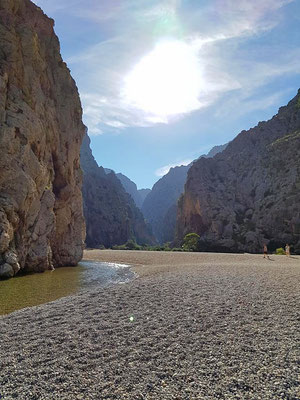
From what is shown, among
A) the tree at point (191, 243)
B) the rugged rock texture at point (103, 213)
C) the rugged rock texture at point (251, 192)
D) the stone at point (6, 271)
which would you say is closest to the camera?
the stone at point (6, 271)

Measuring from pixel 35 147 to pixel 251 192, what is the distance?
250 feet

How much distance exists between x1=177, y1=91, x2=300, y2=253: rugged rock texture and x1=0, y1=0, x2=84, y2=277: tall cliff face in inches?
2129

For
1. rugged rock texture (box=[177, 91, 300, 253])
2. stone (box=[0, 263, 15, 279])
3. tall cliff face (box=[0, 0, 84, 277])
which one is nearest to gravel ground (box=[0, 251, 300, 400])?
stone (box=[0, 263, 15, 279])

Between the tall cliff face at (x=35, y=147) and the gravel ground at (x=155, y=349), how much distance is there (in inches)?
482

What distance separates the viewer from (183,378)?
5.38m

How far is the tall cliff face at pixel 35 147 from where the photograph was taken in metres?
21.4

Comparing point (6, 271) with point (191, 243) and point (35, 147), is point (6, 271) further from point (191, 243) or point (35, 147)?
point (191, 243)

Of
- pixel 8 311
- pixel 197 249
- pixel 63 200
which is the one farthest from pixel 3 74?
pixel 197 249

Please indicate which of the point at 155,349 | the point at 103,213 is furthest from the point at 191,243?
the point at 155,349

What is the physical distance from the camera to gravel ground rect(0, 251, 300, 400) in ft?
16.5

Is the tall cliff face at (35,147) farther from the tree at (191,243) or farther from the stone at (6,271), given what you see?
the tree at (191,243)

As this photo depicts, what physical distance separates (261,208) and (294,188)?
10.8 m

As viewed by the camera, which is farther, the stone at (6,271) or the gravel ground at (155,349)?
the stone at (6,271)

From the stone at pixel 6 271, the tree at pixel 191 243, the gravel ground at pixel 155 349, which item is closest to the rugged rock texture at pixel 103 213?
the tree at pixel 191 243
